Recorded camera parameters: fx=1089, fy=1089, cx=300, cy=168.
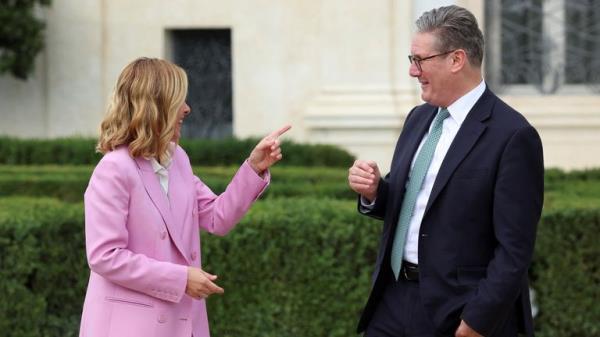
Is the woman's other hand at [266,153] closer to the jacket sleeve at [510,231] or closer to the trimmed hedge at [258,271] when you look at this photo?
the jacket sleeve at [510,231]

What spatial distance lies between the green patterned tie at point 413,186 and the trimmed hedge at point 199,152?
641 centimetres

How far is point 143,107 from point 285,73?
734 centimetres

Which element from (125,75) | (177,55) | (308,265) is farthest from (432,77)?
(177,55)

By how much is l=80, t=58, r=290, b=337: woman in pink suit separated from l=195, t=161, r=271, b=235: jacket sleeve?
249 millimetres

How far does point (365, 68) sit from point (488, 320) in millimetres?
7142

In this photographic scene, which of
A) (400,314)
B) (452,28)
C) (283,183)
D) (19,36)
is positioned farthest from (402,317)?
(19,36)

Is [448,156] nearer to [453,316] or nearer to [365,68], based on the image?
[453,316]

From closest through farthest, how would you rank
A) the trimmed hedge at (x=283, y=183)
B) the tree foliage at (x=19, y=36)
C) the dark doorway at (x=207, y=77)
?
the trimmed hedge at (x=283, y=183)
the tree foliage at (x=19, y=36)
the dark doorway at (x=207, y=77)

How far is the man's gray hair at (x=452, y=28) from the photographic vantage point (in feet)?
11.1

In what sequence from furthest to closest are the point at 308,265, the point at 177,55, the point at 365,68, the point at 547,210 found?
1. the point at 177,55
2. the point at 365,68
3. the point at 547,210
4. the point at 308,265

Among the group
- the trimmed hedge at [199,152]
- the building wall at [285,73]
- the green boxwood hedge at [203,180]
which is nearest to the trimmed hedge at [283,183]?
the green boxwood hedge at [203,180]

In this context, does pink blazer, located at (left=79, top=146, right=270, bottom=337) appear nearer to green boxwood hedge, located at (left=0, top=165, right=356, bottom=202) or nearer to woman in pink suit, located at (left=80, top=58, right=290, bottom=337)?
woman in pink suit, located at (left=80, top=58, right=290, bottom=337)

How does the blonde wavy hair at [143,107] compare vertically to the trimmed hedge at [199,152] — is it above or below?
above

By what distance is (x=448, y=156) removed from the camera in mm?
3377
